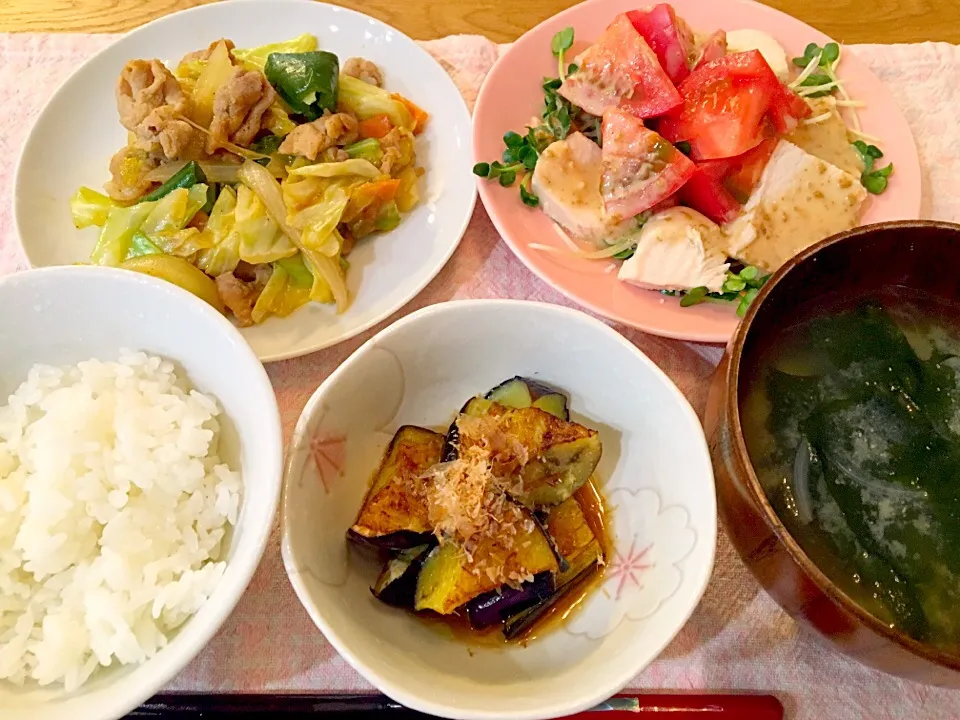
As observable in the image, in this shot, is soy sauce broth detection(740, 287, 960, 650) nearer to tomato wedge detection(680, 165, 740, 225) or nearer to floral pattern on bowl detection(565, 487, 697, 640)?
floral pattern on bowl detection(565, 487, 697, 640)

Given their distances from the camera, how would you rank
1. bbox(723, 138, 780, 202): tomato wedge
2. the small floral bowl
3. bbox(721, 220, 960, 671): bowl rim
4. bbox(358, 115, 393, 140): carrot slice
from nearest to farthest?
1. bbox(721, 220, 960, 671): bowl rim
2. the small floral bowl
3. bbox(723, 138, 780, 202): tomato wedge
4. bbox(358, 115, 393, 140): carrot slice

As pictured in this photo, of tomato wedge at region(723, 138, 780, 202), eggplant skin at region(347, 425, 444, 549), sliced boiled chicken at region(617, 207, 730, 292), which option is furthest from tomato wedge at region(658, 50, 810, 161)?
eggplant skin at region(347, 425, 444, 549)

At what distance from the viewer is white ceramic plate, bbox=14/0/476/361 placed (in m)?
1.51

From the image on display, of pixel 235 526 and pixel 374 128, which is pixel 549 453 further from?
pixel 374 128

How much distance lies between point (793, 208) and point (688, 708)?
99 centimetres

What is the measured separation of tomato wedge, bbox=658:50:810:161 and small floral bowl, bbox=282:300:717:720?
65 cm

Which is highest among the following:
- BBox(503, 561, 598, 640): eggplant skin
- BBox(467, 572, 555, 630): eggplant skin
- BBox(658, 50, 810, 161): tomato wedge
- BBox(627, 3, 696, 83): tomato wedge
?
BBox(627, 3, 696, 83): tomato wedge

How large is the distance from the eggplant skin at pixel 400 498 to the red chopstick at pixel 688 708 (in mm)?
381

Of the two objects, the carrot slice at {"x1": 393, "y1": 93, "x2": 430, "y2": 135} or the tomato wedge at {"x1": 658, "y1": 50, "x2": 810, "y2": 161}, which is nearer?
the tomato wedge at {"x1": 658, "y1": 50, "x2": 810, "y2": 161}

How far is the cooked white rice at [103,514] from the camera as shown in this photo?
0.98 metres

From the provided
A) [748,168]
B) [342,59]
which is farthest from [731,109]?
[342,59]

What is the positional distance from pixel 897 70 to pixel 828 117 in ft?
1.25

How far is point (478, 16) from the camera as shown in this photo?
1952mm

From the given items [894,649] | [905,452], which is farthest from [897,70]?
[894,649]
